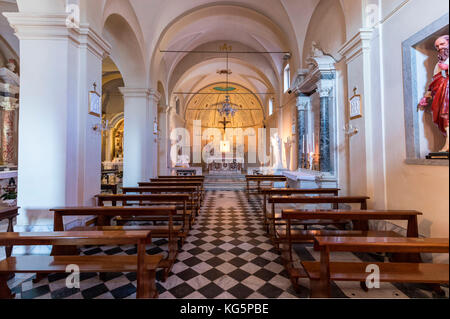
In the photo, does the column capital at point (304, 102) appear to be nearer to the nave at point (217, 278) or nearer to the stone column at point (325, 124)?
the stone column at point (325, 124)

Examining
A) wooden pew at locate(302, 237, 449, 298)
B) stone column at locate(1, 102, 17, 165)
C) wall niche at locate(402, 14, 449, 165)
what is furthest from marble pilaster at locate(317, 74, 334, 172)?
stone column at locate(1, 102, 17, 165)

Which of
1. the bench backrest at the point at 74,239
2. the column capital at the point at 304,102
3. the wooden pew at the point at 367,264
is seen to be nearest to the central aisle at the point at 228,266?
the wooden pew at the point at 367,264

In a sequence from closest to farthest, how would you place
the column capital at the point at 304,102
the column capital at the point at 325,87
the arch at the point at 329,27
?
1. the arch at the point at 329,27
2. the column capital at the point at 325,87
3. the column capital at the point at 304,102

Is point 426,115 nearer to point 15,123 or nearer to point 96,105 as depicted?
point 96,105

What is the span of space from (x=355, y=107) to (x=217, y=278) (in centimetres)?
377

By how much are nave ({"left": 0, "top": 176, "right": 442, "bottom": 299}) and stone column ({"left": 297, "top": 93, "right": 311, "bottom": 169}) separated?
4.03 m

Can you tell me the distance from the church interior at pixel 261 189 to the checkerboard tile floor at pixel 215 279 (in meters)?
0.02

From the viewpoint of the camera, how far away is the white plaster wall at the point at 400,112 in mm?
2531

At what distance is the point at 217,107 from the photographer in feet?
62.3

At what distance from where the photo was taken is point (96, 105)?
4.03 meters

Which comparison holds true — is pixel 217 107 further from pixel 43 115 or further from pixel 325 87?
pixel 43 115

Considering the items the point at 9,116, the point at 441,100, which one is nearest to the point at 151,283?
the point at 441,100
